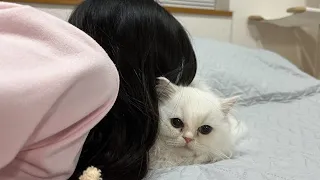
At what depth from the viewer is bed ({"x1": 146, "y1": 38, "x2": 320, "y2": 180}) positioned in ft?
2.44

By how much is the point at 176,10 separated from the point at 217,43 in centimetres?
37

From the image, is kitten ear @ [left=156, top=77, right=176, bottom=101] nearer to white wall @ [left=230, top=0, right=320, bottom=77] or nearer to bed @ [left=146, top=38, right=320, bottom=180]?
bed @ [left=146, top=38, right=320, bottom=180]

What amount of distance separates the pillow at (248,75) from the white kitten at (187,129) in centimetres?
65

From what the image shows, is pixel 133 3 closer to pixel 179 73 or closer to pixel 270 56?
pixel 179 73

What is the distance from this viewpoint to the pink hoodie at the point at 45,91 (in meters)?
0.45

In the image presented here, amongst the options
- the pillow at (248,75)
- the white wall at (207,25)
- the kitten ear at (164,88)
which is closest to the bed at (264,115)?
the pillow at (248,75)

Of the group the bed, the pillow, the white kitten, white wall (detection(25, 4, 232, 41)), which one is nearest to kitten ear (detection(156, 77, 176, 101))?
the white kitten

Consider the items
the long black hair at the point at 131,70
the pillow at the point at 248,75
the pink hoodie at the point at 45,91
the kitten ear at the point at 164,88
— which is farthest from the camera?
the pillow at the point at 248,75

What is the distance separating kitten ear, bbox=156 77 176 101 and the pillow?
2.17ft

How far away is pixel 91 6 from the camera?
2.64 ft

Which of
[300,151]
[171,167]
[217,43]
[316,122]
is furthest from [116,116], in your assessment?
[217,43]

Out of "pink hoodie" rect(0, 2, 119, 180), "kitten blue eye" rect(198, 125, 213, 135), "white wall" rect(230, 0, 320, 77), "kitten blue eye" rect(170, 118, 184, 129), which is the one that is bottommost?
"white wall" rect(230, 0, 320, 77)

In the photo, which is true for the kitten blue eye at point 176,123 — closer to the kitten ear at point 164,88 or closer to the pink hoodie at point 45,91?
the kitten ear at point 164,88

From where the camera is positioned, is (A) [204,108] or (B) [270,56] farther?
(B) [270,56]
